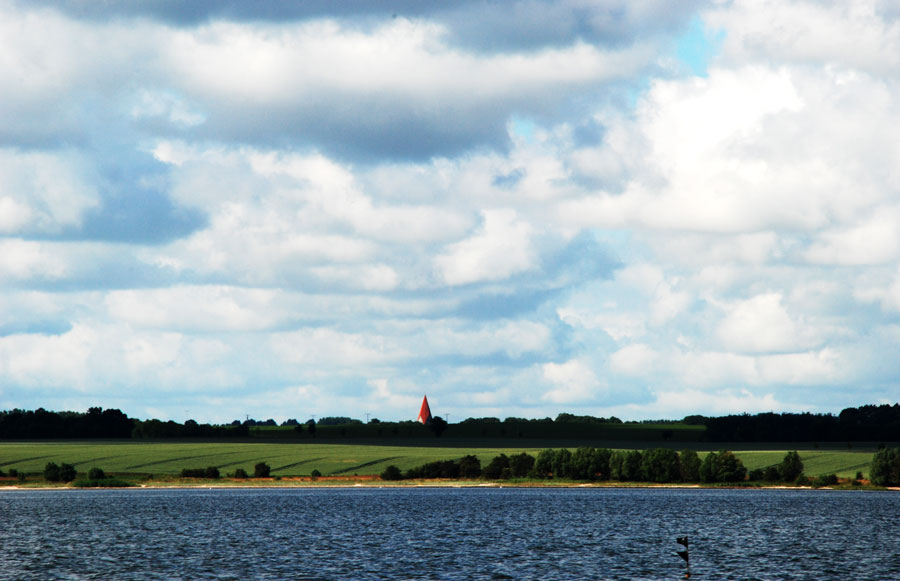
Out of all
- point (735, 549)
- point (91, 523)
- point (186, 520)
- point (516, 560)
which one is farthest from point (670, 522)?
point (91, 523)

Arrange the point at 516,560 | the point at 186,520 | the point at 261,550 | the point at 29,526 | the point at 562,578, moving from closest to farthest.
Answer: the point at 562,578
the point at 516,560
the point at 261,550
the point at 29,526
the point at 186,520

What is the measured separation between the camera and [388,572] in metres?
85.8

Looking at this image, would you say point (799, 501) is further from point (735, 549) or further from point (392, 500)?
point (735, 549)

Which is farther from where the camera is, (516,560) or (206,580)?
(516,560)

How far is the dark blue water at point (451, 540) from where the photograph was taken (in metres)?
87.9

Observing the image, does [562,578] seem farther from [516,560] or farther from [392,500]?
[392,500]

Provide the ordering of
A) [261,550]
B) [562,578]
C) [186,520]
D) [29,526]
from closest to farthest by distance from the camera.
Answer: [562,578] → [261,550] → [29,526] → [186,520]

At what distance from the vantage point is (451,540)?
11369cm

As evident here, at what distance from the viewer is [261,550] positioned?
105m

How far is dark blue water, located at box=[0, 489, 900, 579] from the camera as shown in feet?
289

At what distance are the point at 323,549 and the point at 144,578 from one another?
24840 mm

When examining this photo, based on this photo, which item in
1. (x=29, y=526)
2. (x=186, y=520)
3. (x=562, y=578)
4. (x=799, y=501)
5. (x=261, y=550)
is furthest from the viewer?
(x=799, y=501)

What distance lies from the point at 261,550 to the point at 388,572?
23358 mm

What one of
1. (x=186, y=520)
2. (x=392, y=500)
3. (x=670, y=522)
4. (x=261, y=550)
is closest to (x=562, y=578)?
(x=261, y=550)
